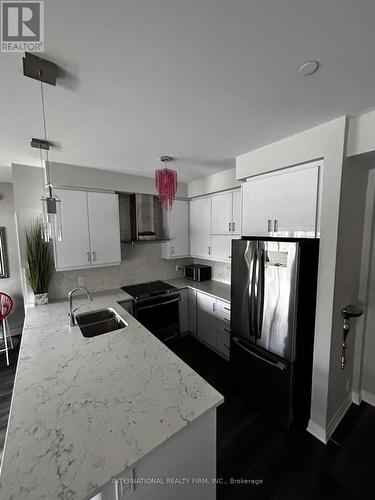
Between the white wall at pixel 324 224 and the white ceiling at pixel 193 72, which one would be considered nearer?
the white ceiling at pixel 193 72

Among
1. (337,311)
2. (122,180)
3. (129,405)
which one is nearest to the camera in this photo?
(129,405)

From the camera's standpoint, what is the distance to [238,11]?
30.1 inches

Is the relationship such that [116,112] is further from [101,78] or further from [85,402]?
[85,402]

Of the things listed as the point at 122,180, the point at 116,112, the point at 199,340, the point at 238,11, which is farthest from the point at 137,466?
the point at 122,180

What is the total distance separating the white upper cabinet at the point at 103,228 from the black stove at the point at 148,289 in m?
0.50

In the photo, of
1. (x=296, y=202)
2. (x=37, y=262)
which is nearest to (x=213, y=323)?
(x=296, y=202)

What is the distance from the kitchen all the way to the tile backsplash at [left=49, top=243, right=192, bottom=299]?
0.07ft

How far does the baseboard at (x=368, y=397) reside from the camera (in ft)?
6.70

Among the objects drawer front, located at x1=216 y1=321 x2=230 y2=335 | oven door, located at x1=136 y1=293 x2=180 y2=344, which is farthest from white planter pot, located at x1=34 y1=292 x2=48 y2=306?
drawer front, located at x1=216 y1=321 x2=230 y2=335

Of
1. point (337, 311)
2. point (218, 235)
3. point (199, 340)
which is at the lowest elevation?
point (199, 340)

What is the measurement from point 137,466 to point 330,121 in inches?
91.2

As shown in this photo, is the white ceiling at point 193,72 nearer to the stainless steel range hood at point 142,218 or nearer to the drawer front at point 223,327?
the stainless steel range hood at point 142,218

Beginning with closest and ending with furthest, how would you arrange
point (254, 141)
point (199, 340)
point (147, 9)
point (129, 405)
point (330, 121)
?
point (147, 9), point (129, 405), point (330, 121), point (254, 141), point (199, 340)

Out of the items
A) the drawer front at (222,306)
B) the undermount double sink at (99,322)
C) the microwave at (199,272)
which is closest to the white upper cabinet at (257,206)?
the drawer front at (222,306)
